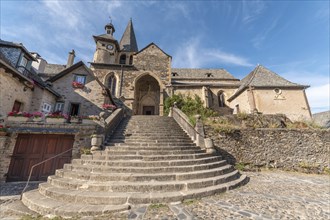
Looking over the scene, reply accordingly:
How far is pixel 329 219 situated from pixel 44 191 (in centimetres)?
684

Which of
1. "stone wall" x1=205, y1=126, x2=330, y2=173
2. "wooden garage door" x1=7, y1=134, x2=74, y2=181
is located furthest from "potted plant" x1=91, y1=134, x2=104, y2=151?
"stone wall" x1=205, y1=126, x2=330, y2=173

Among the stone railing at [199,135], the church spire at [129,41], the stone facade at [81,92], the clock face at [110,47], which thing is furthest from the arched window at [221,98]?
the clock face at [110,47]

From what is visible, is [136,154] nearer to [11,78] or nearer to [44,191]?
[44,191]

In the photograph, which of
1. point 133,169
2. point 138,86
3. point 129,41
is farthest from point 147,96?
point 133,169

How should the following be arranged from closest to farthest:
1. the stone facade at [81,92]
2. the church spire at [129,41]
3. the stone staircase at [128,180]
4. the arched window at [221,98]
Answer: the stone staircase at [128,180] < the stone facade at [81,92] < the arched window at [221,98] < the church spire at [129,41]

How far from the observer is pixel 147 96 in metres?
19.8

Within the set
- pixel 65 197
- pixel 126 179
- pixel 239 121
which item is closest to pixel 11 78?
pixel 65 197

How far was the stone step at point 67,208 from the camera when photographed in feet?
9.99

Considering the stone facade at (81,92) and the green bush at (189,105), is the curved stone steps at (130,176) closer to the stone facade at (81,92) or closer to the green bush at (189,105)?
the stone facade at (81,92)

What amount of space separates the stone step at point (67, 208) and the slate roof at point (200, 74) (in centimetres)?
2059

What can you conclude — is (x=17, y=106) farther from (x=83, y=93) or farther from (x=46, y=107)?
(x=83, y=93)

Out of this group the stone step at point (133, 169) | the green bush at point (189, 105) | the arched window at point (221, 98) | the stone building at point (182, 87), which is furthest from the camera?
the arched window at point (221, 98)

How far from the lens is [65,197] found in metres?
3.62

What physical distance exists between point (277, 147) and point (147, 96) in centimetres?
1501
